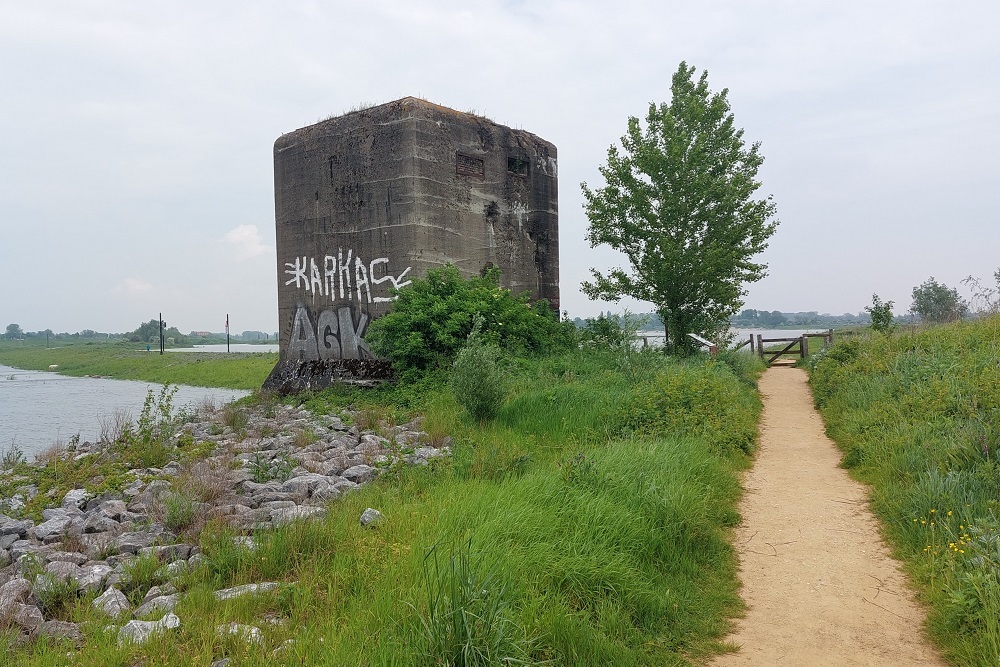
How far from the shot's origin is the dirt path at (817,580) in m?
3.65

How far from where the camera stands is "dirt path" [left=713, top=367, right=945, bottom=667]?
3654 mm

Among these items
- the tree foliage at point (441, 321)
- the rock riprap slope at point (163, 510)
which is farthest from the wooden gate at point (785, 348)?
the rock riprap slope at point (163, 510)

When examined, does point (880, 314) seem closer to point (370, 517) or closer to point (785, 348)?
point (785, 348)

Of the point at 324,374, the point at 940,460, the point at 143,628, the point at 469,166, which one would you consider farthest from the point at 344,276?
the point at 940,460

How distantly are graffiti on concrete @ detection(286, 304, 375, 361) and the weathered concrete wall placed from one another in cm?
2

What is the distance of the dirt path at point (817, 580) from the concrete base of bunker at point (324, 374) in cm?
805

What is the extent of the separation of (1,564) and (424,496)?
3294 mm

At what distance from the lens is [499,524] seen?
13.9 feet

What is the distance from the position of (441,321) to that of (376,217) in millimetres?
3023

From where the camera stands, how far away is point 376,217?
44.2 feet

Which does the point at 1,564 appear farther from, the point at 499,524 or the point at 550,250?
the point at 550,250

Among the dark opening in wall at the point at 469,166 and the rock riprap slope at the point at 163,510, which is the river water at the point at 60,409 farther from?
the dark opening in wall at the point at 469,166

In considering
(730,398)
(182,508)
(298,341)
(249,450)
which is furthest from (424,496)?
(298,341)

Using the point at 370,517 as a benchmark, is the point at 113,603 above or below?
below
